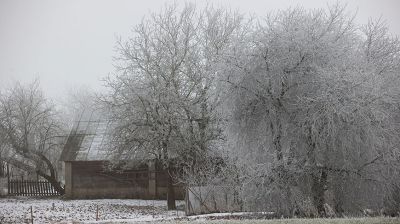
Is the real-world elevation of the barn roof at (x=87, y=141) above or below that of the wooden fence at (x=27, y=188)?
above

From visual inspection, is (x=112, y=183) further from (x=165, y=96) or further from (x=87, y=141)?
(x=165, y=96)

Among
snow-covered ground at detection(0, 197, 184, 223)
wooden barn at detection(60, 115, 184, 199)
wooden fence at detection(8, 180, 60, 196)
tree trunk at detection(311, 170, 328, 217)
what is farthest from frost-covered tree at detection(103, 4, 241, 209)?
wooden fence at detection(8, 180, 60, 196)

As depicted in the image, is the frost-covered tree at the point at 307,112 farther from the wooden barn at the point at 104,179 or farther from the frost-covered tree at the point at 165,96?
the wooden barn at the point at 104,179

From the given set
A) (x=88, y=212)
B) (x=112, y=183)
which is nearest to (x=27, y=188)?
(x=112, y=183)

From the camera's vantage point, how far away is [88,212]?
2350 centimetres

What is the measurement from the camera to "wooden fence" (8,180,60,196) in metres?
35.5

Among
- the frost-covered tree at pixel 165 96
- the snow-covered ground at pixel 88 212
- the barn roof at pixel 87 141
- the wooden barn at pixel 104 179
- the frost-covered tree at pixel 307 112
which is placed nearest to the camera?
the frost-covered tree at pixel 307 112

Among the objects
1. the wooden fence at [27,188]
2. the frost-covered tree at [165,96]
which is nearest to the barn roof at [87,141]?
the wooden fence at [27,188]

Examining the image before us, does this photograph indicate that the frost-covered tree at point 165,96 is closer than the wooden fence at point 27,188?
Yes

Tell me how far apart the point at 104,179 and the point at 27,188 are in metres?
7.22

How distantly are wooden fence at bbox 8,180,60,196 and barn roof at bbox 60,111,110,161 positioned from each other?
13.7 feet

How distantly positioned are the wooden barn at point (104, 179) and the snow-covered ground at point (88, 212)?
1.55 m

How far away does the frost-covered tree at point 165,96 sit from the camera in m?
25.2

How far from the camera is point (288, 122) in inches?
681
